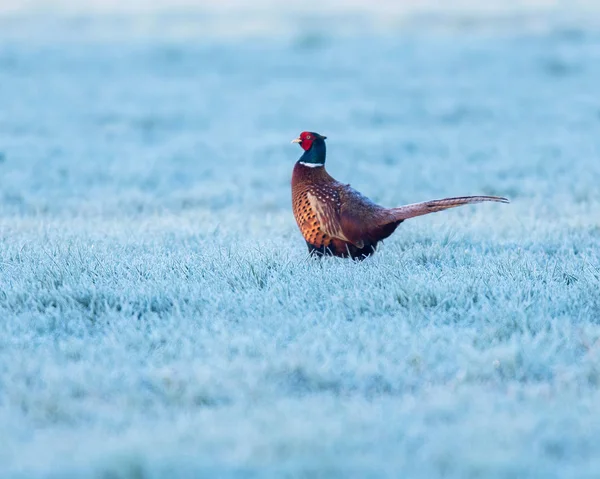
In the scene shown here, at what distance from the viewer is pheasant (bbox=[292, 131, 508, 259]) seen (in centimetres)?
529

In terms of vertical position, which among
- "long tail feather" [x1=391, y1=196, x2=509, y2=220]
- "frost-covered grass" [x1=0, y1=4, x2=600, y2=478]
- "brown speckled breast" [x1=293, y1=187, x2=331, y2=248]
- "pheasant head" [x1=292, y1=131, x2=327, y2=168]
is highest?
"pheasant head" [x1=292, y1=131, x2=327, y2=168]

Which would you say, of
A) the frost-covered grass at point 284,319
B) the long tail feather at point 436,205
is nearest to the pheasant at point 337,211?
the long tail feather at point 436,205

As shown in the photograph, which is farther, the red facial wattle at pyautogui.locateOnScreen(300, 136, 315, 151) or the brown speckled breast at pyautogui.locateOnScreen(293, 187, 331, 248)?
the red facial wattle at pyautogui.locateOnScreen(300, 136, 315, 151)

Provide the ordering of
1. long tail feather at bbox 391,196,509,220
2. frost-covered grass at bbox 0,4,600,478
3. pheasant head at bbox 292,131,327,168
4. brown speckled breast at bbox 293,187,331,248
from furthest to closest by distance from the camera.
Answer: pheasant head at bbox 292,131,327,168 < brown speckled breast at bbox 293,187,331,248 < long tail feather at bbox 391,196,509,220 < frost-covered grass at bbox 0,4,600,478

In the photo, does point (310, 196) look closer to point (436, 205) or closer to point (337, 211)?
point (337, 211)

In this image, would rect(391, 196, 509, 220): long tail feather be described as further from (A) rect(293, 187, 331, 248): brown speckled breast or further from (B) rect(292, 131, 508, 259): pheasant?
(A) rect(293, 187, 331, 248): brown speckled breast

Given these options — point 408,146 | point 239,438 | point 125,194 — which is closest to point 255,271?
point 239,438

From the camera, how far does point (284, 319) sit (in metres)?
4.30

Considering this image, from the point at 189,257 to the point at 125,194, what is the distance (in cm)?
356

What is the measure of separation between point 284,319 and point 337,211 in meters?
1.27

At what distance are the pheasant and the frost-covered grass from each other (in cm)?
21

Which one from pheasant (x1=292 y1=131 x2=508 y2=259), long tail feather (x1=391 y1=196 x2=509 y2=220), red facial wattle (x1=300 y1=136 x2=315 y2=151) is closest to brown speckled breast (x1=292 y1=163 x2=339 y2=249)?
pheasant (x1=292 y1=131 x2=508 y2=259)

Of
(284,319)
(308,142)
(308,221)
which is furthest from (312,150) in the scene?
(284,319)

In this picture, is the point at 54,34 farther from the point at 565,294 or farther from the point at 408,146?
the point at 565,294
